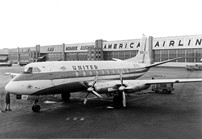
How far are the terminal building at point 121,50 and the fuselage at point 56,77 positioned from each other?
30199mm

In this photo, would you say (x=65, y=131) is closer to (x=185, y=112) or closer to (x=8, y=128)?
(x=8, y=128)

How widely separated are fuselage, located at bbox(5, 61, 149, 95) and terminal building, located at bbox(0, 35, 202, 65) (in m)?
30.2

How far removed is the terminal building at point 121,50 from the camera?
201ft

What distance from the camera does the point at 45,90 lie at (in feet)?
49.0

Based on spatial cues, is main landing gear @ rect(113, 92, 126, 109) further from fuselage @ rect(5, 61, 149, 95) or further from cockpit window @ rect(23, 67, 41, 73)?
cockpit window @ rect(23, 67, 41, 73)

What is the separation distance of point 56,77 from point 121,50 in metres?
60.1

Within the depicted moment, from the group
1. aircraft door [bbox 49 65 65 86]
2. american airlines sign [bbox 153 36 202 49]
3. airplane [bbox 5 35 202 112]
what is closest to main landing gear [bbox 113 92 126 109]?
airplane [bbox 5 35 202 112]

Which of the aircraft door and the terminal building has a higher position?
the terminal building

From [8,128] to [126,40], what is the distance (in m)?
64.5

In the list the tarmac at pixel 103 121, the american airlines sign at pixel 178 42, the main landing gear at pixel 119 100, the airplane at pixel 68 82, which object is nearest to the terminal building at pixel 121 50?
the american airlines sign at pixel 178 42

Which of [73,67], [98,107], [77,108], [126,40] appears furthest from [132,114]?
[126,40]

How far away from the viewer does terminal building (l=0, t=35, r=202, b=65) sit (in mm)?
61188

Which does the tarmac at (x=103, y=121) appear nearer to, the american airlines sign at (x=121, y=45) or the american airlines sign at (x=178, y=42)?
the american airlines sign at (x=178, y=42)

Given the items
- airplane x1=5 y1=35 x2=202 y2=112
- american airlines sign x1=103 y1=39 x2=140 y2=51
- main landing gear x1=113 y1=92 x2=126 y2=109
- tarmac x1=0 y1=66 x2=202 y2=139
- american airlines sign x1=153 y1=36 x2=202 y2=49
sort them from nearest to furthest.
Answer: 1. tarmac x1=0 y1=66 x2=202 y2=139
2. airplane x1=5 y1=35 x2=202 y2=112
3. main landing gear x1=113 y1=92 x2=126 y2=109
4. american airlines sign x1=153 y1=36 x2=202 y2=49
5. american airlines sign x1=103 y1=39 x2=140 y2=51
